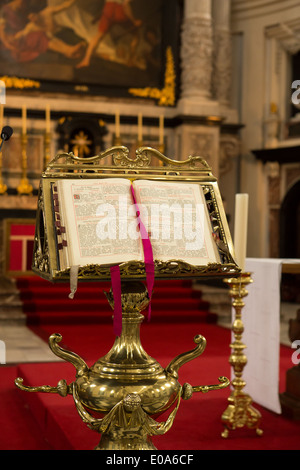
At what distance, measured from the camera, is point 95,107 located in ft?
34.6

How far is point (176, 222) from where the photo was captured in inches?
75.5

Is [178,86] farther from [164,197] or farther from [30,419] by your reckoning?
[164,197]

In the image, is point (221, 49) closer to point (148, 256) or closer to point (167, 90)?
point (167, 90)

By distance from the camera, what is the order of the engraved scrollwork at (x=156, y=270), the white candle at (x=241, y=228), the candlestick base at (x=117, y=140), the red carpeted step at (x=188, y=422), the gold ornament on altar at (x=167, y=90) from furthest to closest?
the gold ornament on altar at (x=167, y=90)
the candlestick base at (x=117, y=140)
the red carpeted step at (x=188, y=422)
the white candle at (x=241, y=228)
the engraved scrollwork at (x=156, y=270)

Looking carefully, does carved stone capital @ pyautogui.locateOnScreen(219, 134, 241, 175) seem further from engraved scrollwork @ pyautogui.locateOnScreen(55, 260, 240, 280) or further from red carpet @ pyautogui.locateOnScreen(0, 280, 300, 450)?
engraved scrollwork @ pyautogui.locateOnScreen(55, 260, 240, 280)

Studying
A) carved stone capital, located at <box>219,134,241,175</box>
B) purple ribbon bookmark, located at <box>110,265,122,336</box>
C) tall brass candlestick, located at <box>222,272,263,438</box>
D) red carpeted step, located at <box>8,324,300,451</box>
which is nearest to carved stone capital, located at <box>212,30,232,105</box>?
carved stone capital, located at <box>219,134,241,175</box>

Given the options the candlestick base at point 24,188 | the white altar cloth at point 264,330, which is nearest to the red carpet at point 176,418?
the white altar cloth at point 264,330

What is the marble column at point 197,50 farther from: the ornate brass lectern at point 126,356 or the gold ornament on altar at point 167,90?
the ornate brass lectern at point 126,356

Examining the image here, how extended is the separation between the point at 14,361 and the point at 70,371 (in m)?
1.03

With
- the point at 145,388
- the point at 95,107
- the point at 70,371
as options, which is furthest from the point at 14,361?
the point at 95,107

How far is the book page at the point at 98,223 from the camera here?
182cm

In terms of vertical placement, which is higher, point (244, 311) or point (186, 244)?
point (186, 244)

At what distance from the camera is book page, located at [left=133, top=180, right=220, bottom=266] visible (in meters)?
Answer: 1.88

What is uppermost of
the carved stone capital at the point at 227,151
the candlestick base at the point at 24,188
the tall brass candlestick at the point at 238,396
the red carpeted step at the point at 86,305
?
the carved stone capital at the point at 227,151
